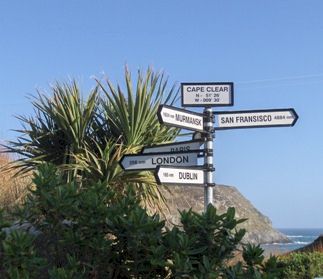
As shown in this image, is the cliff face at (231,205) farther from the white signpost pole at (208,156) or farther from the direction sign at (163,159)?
the white signpost pole at (208,156)

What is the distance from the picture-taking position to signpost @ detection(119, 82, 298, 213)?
7.91m

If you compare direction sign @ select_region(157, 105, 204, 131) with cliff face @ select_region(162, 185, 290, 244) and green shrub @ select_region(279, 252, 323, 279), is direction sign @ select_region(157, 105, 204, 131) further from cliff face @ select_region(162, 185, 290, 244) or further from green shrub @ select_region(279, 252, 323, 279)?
cliff face @ select_region(162, 185, 290, 244)

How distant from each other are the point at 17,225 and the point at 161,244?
1634mm

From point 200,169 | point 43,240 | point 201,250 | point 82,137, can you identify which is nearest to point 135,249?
point 201,250

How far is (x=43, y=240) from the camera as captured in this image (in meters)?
5.79

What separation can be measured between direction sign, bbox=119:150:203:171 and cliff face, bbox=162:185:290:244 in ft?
15.8

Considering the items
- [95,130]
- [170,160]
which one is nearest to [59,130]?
[95,130]

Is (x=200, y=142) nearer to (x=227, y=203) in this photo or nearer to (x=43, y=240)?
(x=43, y=240)

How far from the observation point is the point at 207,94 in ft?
27.6

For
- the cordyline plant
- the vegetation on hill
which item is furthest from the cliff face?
the vegetation on hill

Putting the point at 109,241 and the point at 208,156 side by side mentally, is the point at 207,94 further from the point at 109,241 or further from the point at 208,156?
the point at 109,241

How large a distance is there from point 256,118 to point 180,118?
1172 millimetres

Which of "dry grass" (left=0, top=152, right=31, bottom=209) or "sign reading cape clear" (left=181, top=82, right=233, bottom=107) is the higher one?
"sign reading cape clear" (left=181, top=82, right=233, bottom=107)

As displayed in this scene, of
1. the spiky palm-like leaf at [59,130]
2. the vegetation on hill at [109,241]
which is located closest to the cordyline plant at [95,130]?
the spiky palm-like leaf at [59,130]
